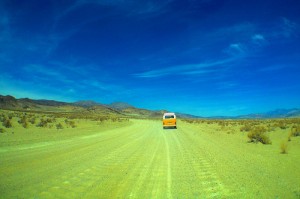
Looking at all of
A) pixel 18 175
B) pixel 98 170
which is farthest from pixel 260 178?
pixel 18 175

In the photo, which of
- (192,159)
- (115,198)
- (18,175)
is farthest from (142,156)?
(115,198)

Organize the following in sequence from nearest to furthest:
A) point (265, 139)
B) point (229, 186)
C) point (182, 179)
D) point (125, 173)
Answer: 1. point (229, 186)
2. point (182, 179)
3. point (125, 173)
4. point (265, 139)

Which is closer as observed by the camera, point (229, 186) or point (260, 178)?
point (229, 186)

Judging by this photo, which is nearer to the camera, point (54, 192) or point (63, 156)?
point (54, 192)

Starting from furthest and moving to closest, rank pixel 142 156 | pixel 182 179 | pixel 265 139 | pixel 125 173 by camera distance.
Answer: pixel 265 139
pixel 142 156
pixel 125 173
pixel 182 179

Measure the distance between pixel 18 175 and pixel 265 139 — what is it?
1436 centimetres

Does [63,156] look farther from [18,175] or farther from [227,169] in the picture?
[227,169]

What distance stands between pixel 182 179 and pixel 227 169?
2123 mm

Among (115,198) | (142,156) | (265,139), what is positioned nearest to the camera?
(115,198)

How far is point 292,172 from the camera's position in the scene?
345 inches

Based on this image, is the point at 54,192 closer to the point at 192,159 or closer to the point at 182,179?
the point at 182,179

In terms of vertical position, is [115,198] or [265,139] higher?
[265,139]

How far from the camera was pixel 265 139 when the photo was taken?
1775 cm

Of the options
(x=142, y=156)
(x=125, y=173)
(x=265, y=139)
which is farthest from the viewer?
(x=265, y=139)
